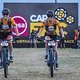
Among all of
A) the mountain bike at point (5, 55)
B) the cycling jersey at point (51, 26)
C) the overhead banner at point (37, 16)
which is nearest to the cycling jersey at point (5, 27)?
the mountain bike at point (5, 55)

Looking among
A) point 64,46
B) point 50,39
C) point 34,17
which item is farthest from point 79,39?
point 50,39

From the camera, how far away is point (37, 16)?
41.7 m

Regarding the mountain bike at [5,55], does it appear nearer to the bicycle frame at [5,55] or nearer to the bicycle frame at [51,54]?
A: the bicycle frame at [5,55]

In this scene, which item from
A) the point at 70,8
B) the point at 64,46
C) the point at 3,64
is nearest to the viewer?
the point at 3,64

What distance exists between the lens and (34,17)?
137 ft

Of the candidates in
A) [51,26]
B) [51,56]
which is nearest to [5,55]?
[51,56]

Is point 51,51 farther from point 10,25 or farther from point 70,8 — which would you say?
point 70,8

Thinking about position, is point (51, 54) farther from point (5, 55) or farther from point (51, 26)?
point (5, 55)

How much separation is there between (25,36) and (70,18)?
464cm

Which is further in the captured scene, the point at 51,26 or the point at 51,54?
the point at 51,26

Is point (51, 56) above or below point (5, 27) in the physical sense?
below

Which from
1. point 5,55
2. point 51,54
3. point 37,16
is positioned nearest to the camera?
point 5,55

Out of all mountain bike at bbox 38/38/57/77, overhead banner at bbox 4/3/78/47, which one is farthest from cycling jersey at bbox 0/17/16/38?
overhead banner at bbox 4/3/78/47

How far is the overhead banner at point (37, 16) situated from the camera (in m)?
41.0
